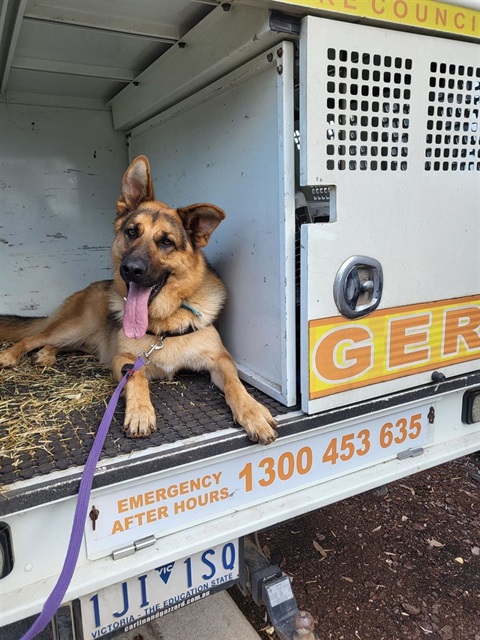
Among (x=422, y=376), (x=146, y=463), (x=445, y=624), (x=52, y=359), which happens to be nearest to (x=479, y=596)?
(x=445, y=624)

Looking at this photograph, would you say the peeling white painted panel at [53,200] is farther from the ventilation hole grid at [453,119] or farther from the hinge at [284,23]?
the ventilation hole grid at [453,119]

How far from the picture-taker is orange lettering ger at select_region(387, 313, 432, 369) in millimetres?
2092

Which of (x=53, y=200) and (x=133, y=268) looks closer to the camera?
(x=133, y=268)

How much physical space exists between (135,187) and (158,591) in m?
1.88

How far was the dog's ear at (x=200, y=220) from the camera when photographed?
236 cm

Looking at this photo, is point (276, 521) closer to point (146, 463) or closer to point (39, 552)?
point (146, 463)

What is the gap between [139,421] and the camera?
1815mm

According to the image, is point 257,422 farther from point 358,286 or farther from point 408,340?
point 408,340

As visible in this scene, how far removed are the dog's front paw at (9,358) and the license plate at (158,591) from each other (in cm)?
164

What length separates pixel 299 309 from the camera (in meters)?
2.04

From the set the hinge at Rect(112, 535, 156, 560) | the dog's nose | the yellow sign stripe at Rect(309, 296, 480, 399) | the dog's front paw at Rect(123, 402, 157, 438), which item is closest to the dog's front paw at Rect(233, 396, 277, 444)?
the yellow sign stripe at Rect(309, 296, 480, 399)

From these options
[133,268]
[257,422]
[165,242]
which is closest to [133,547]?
[257,422]

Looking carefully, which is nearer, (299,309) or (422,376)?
(299,309)

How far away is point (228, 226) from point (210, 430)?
1.14 metres
